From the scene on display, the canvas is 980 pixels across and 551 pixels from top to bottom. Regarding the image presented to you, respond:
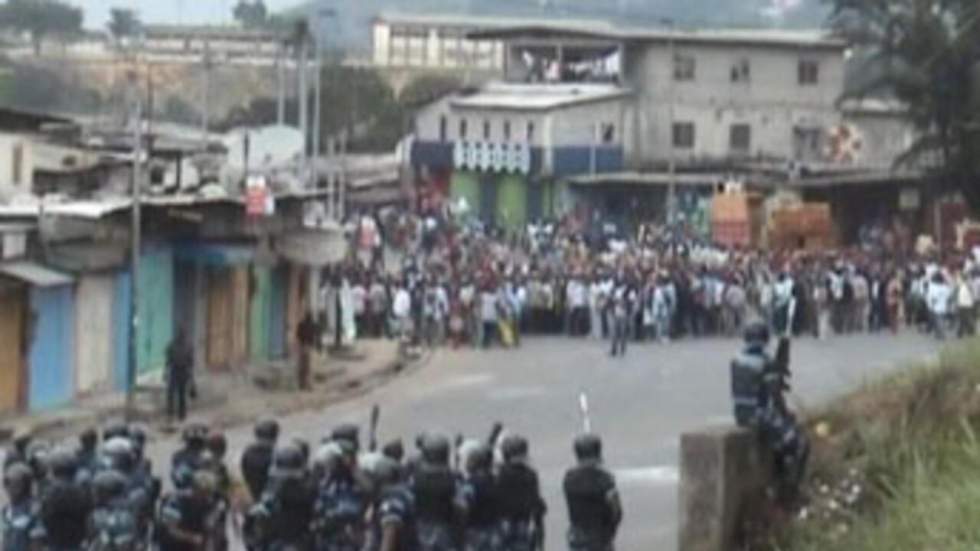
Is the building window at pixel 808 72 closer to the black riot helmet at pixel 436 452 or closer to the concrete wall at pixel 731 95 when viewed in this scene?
the concrete wall at pixel 731 95

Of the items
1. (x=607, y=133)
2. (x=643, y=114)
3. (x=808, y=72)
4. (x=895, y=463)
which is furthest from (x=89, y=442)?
(x=808, y=72)

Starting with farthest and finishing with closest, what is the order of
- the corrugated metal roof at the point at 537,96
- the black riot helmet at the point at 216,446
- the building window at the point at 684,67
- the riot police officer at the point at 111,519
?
the building window at the point at 684,67 < the corrugated metal roof at the point at 537,96 < the black riot helmet at the point at 216,446 < the riot police officer at the point at 111,519

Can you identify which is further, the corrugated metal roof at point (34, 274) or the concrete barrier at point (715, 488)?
the corrugated metal roof at point (34, 274)

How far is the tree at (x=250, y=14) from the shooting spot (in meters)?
166

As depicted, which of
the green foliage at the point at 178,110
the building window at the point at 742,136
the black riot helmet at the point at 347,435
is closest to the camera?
the black riot helmet at the point at 347,435

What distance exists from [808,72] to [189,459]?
59389 mm

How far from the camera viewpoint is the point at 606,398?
3525cm

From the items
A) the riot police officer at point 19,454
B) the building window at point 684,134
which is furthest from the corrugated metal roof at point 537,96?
the riot police officer at point 19,454

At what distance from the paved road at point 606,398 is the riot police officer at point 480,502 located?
3.08 m

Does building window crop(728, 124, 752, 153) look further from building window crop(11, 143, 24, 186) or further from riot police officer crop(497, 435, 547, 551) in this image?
riot police officer crop(497, 435, 547, 551)

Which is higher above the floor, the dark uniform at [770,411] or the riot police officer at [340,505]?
the dark uniform at [770,411]

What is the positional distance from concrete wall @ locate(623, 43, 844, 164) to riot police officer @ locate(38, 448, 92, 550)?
59163mm

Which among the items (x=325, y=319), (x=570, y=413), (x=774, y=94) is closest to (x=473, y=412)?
(x=570, y=413)

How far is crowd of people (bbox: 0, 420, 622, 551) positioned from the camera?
17828 millimetres
